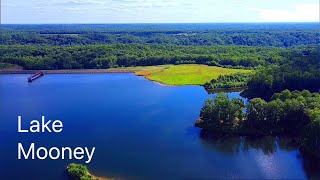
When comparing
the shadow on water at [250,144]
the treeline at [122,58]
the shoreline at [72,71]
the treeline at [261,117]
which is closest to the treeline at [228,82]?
the treeline at [122,58]

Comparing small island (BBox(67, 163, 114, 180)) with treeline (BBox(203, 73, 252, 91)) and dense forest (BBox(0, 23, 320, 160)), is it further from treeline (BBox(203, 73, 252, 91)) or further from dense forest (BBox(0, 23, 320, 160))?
treeline (BBox(203, 73, 252, 91))

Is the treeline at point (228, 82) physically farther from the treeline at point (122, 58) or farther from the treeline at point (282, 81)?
the treeline at point (122, 58)

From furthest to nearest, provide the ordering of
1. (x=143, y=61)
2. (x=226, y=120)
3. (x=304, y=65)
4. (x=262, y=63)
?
(x=143, y=61) → (x=262, y=63) → (x=304, y=65) → (x=226, y=120)

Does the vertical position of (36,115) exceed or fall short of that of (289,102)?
it falls short

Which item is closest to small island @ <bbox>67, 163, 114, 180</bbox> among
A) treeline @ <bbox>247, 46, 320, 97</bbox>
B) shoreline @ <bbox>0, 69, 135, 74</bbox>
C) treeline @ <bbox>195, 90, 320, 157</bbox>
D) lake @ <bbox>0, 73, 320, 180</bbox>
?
lake @ <bbox>0, 73, 320, 180</bbox>

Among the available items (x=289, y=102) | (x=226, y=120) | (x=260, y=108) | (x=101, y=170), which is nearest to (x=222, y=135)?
(x=226, y=120)

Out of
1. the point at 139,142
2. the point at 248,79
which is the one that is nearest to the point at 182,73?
the point at 248,79

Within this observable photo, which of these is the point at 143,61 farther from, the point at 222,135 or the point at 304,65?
the point at 222,135
